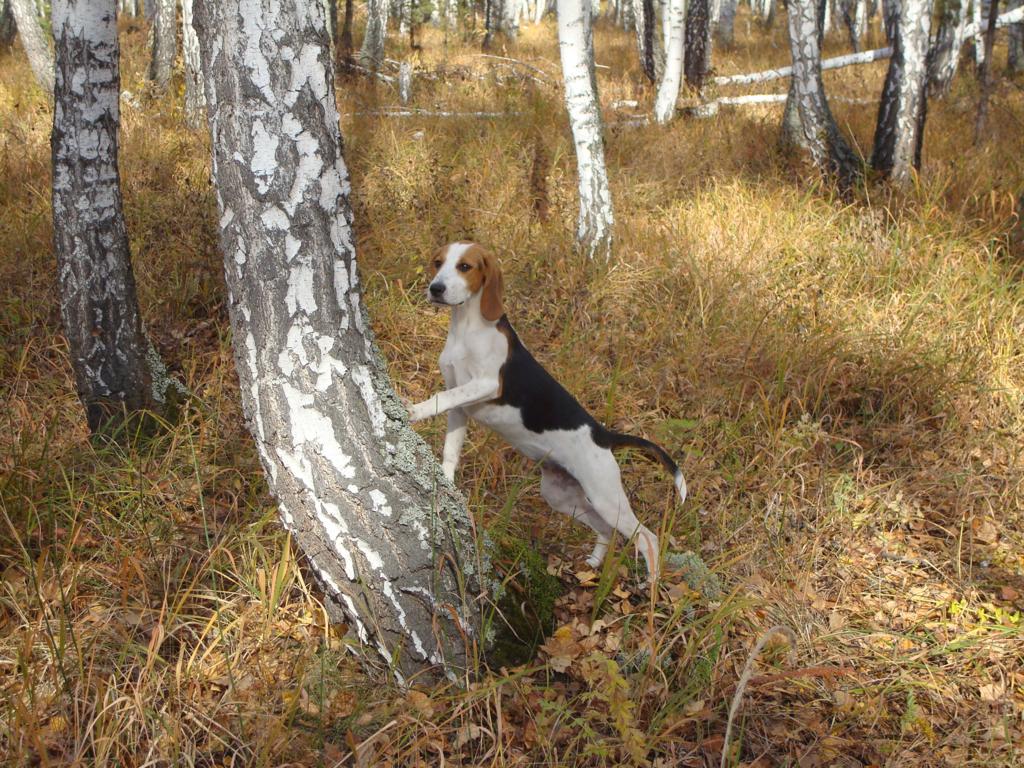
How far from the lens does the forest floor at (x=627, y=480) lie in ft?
7.69

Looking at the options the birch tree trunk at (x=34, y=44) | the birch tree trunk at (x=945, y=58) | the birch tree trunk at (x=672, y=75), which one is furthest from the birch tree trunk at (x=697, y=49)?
the birch tree trunk at (x=34, y=44)

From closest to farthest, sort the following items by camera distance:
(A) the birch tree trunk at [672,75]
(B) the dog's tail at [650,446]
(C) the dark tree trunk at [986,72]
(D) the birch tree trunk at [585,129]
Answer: (B) the dog's tail at [650,446], (D) the birch tree trunk at [585,129], (C) the dark tree trunk at [986,72], (A) the birch tree trunk at [672,75]

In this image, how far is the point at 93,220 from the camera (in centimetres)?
361

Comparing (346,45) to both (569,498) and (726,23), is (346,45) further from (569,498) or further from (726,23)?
(569,498)

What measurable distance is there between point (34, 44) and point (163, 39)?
1471mm

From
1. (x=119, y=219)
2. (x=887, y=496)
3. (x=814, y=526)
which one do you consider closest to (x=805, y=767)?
(x=814, y=526)

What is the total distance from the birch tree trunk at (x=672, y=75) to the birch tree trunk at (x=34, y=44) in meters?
7.07

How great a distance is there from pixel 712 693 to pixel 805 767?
1.10ft

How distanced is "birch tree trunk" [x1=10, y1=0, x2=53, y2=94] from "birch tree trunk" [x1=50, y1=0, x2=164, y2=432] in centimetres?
631

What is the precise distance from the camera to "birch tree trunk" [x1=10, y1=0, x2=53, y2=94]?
29.2ft

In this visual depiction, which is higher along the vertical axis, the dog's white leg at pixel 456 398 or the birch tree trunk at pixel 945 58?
the birch tree trunk at pixel 945 58

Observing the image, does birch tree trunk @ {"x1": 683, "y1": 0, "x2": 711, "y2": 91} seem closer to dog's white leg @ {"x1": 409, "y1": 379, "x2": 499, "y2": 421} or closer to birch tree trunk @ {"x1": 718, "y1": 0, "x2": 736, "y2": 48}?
birch tree trunk @ {"x1": 718, "y1": 0, "x2": 736, "y2": 48}

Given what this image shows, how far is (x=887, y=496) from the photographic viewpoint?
149 inches

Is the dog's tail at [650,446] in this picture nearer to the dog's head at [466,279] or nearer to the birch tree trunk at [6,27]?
the dog's head at [466,279]
